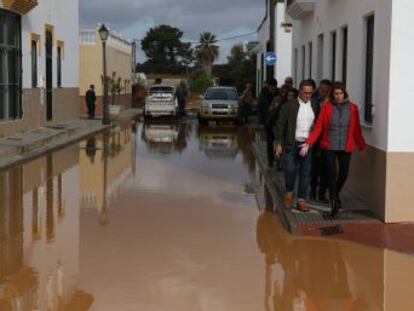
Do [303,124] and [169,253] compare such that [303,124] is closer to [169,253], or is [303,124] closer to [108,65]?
[169,253]

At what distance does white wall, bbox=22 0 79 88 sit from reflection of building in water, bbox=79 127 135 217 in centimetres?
346

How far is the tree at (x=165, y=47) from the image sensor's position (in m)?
114

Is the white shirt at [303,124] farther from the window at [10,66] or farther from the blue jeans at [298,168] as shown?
the window at [10,66]

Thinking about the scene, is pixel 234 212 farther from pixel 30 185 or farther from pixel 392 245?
pixel 30 185

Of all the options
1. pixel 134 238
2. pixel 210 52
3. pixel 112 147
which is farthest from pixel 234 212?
pixel 210 52

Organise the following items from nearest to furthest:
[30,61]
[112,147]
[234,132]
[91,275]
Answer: [91,275] → [112,147] → [30,61] → [234,132]

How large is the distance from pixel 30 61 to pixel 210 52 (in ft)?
254

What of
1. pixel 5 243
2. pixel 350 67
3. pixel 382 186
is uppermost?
pixel 350 67

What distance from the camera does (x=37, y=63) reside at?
2664cm

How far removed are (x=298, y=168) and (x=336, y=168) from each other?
861 millimetres

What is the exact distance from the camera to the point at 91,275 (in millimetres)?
7602

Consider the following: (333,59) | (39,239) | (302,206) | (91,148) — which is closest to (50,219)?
(39,239)

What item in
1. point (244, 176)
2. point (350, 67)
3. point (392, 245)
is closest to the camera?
point (392, 245)

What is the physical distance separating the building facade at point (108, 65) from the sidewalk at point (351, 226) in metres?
30.9
